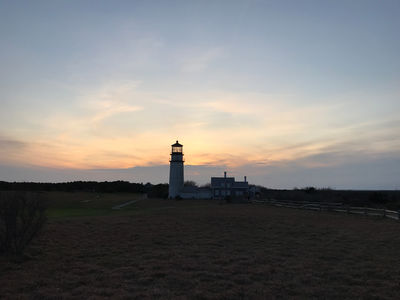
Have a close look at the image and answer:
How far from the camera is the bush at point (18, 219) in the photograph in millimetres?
10211

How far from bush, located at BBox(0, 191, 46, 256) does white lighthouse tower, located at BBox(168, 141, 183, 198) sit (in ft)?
167

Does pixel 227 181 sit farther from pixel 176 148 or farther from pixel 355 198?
pixel 355 198

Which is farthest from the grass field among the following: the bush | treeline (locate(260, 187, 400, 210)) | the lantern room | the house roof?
the house roof

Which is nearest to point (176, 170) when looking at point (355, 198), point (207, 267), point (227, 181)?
point (227, 181)

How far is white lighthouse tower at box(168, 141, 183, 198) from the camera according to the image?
62.2 metres

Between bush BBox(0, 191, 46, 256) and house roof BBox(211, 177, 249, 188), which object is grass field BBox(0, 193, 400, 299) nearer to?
bush BBox(0, 191, 46, 256)

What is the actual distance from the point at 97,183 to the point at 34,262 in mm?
110335

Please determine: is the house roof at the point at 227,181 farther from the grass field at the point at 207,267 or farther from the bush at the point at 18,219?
the bush at the point at 18,219

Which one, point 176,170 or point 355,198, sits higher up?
point 176,170

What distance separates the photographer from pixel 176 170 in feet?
206

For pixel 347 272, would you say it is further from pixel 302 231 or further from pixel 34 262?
pixel 34 262

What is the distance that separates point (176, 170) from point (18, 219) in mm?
52245

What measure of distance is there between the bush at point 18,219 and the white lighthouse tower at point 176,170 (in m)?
50.9

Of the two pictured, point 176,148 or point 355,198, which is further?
point 176,148
